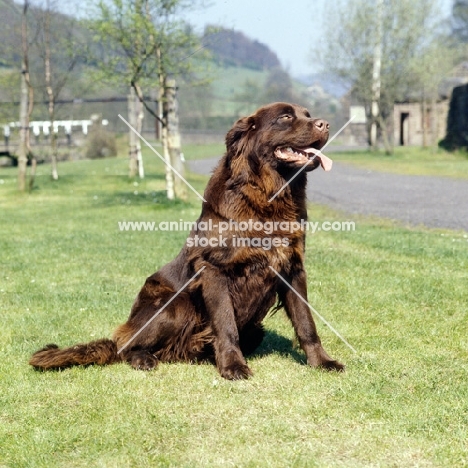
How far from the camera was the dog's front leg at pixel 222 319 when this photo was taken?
430cm

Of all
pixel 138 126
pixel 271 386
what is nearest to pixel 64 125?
pixel 138 126

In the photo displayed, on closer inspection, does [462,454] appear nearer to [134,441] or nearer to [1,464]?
[134,441]

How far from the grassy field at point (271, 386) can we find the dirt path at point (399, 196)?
2720 mm

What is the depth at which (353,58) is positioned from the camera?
3600 centimetres

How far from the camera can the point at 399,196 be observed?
1518 centimetres

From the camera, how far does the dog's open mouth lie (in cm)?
425

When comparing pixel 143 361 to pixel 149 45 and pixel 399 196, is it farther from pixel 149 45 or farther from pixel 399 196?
pixel 399 196

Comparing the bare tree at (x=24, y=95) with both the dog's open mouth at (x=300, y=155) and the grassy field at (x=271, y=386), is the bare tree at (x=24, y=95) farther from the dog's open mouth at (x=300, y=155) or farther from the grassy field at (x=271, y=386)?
the dog's open mouth at (x=300, y=155)

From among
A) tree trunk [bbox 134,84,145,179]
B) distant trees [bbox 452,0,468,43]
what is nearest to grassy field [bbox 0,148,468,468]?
tree trunk [bbox 134,84,145,179]

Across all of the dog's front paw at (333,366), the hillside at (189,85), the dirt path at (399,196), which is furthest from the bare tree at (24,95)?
the dog's front paw at (333,366)

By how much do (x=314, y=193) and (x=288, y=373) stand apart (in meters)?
12.6

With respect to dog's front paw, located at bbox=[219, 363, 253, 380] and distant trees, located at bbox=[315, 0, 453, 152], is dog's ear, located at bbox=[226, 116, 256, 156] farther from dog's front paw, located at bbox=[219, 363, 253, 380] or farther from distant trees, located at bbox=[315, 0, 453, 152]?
distant trees, located at bbox=[315, 0, 453, 152]

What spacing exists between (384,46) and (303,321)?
33523 mm

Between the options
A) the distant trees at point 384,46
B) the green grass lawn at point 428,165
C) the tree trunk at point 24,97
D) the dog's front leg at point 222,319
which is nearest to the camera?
the dog's front leg at point 222,319
